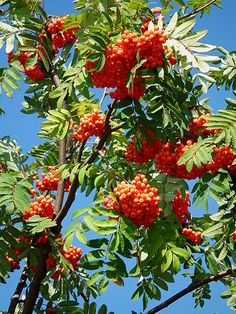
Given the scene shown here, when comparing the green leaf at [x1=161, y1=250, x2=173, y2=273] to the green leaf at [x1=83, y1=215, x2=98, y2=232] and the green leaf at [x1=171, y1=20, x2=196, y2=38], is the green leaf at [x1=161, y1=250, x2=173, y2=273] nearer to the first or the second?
the green leaf at [x1=83, y1=215, x2=98, y2=232]

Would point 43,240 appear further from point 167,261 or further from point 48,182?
point 167,261

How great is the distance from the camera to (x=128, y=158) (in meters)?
3.51

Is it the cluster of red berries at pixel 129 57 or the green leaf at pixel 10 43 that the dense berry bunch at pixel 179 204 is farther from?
the green leaf at pixel 10 43

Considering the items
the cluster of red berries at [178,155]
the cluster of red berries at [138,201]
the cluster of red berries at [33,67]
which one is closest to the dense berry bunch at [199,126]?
the cluster of red berries at [178,155]

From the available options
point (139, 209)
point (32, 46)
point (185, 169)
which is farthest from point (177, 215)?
point (32, 46)

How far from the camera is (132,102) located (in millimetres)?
3521

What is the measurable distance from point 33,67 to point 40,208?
4.05ft

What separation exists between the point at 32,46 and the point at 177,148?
1.53 meters

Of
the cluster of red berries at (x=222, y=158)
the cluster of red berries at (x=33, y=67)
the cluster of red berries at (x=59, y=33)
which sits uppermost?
the cluster of red berries at (x=59, y=33)

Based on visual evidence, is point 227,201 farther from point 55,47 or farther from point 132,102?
point 55,47

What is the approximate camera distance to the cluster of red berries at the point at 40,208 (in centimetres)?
396

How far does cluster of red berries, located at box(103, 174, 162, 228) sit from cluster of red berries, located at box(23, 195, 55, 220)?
1031 millimetres

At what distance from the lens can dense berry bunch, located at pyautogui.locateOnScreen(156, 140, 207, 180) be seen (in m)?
3.33

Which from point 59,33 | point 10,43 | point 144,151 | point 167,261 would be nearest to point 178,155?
point 144,151
